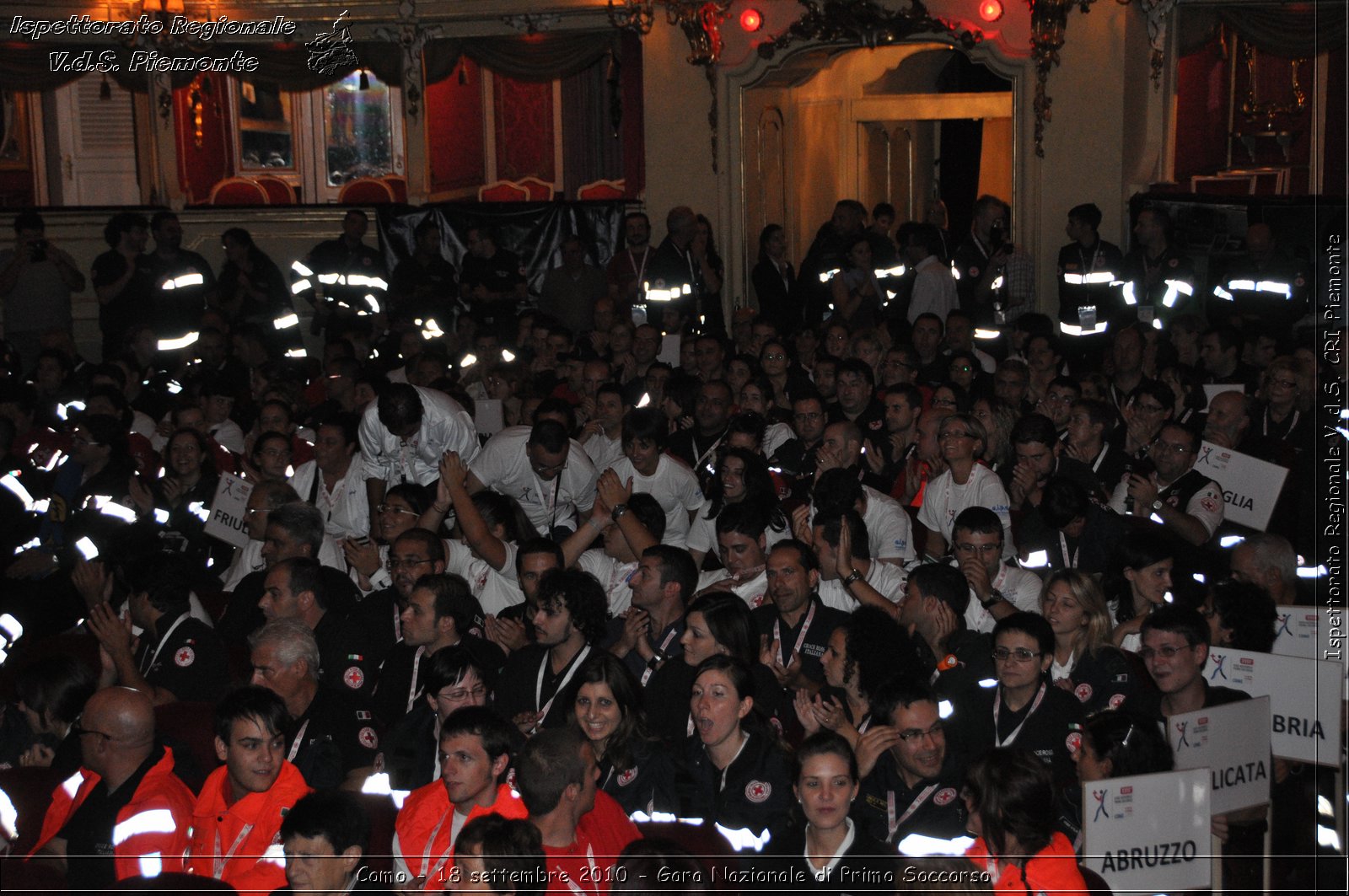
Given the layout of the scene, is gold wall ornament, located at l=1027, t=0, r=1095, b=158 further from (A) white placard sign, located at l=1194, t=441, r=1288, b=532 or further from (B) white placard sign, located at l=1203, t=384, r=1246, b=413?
(A) white placard sign, located at l=1194, t=441, r=1288, b=532

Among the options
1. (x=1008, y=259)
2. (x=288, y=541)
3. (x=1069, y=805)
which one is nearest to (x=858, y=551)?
(x=1069, y=805)

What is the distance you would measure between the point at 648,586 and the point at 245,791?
75.4 inches

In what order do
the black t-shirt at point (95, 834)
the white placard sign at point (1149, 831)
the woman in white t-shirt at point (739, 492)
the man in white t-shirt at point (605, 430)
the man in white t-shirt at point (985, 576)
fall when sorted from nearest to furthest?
the white placard sign at point (1149, 831), the black t-shirt at point (95, 834), the man in white t-shirt at point (985, 576), the woman in white t-shirt at point (739, 492), the man in white t-shirt at point (605, 430)

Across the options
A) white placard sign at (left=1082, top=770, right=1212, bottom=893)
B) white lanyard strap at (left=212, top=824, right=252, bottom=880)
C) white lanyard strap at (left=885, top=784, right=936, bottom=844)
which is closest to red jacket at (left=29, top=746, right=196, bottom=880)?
white lanyard strap at (left=212, top=824, right=252, bottom=880)

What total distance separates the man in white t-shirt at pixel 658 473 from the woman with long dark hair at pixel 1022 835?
3801 mm

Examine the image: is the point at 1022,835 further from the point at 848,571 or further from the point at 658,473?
the point at 658,473

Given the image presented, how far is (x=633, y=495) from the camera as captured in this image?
7281mm

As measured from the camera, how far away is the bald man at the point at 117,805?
457 centimetres

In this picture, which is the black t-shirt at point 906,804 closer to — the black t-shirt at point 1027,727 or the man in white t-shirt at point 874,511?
the black t-shirt at point 1027,727

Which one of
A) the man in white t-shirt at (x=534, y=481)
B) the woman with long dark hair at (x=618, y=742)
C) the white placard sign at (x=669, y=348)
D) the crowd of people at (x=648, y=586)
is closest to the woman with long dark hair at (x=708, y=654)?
the crowd of people at (x=648, y=586)

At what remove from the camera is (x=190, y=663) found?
604 cm

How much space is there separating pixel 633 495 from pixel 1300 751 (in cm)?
349

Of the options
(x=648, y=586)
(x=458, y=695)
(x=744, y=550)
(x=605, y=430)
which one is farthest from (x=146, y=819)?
(x=605, y=430)

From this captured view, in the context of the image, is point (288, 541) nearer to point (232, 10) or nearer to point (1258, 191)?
point (232, 10)
